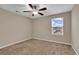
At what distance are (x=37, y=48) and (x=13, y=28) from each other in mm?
1057

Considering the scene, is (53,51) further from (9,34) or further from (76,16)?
(9,34)

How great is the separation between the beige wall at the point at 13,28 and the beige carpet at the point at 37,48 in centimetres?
22

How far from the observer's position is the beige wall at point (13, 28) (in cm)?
311

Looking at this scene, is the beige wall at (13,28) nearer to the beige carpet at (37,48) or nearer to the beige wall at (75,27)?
the beige carpet at (37,48)

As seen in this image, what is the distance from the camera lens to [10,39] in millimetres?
3357

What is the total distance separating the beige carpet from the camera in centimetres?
288

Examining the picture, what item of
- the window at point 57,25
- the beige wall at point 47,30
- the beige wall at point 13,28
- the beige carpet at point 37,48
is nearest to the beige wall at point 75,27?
the beige wall at point 47,30

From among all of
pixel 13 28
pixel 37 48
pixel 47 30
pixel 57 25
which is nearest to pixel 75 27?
pixel 57 25

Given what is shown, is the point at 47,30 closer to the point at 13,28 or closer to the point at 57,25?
the point at 57,25

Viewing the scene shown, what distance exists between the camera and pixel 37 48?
120 inches

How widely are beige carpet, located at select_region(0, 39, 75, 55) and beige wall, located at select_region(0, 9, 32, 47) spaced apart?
0.22 meters

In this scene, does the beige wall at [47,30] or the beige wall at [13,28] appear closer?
the beige wall at [47,30]

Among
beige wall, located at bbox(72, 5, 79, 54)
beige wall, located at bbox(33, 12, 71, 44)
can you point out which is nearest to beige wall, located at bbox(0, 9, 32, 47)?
beige wall, located at bbox(33, 12, 71, 44)
